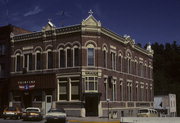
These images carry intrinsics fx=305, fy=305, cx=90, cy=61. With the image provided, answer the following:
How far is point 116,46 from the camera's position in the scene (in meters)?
45.4

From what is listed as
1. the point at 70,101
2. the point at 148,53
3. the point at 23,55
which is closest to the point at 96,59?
the point at 70,101

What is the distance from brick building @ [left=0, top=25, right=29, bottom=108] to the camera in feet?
152

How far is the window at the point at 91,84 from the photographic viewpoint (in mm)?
38606

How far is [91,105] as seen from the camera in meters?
39.6

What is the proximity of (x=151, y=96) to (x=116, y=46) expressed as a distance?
1894cm

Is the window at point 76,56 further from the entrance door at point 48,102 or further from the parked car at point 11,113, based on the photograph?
the parked car at point 11,113

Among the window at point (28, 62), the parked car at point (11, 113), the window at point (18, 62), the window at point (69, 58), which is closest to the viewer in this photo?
the parked car at point (11, 113)

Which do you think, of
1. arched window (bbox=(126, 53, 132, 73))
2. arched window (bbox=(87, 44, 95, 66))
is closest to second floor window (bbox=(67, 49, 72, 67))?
arched window (bbox=(87, 44, 95, 66))

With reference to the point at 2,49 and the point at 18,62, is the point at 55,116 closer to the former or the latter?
the point at 18,62

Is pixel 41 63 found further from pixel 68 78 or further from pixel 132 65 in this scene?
pixel 132 65

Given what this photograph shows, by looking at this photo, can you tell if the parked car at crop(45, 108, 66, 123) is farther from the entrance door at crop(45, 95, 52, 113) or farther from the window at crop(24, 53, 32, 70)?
the window at crop(24, 53, 32, 70)

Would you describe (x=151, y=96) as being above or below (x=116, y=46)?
below

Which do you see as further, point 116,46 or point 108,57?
point 116,46

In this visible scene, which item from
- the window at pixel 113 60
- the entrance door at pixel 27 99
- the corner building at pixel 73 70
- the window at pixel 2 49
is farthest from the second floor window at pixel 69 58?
the window at pixel 2 49
